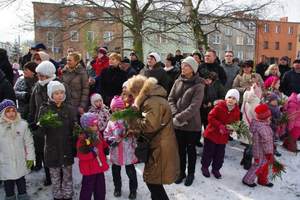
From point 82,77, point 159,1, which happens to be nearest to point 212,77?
point 82,77

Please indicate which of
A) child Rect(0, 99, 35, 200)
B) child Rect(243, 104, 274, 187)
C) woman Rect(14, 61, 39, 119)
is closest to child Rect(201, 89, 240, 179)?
child Rect(243, 104, 274, 187)

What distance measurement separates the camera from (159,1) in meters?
12.2

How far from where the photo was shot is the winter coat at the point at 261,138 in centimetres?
391

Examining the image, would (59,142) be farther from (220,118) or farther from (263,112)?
(263,112)

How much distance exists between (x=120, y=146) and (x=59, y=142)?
90 centimetres

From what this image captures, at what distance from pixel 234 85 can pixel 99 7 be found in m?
9.06

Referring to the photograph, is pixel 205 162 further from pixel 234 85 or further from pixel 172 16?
pixel 172 16

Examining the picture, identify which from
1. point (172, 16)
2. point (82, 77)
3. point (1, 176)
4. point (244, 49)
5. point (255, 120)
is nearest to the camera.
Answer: point (1, 176)

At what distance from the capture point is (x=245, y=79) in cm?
582

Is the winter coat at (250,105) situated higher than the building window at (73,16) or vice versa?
the building window at (73,16)

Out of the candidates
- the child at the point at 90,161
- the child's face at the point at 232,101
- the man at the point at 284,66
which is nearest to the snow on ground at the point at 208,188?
the child at the point at 90,161

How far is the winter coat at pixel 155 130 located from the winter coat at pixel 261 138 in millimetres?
2004

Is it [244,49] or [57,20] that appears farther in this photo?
[244,49]

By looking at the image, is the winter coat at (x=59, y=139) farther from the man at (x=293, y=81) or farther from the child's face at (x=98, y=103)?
the man at (x=293, y=81)
